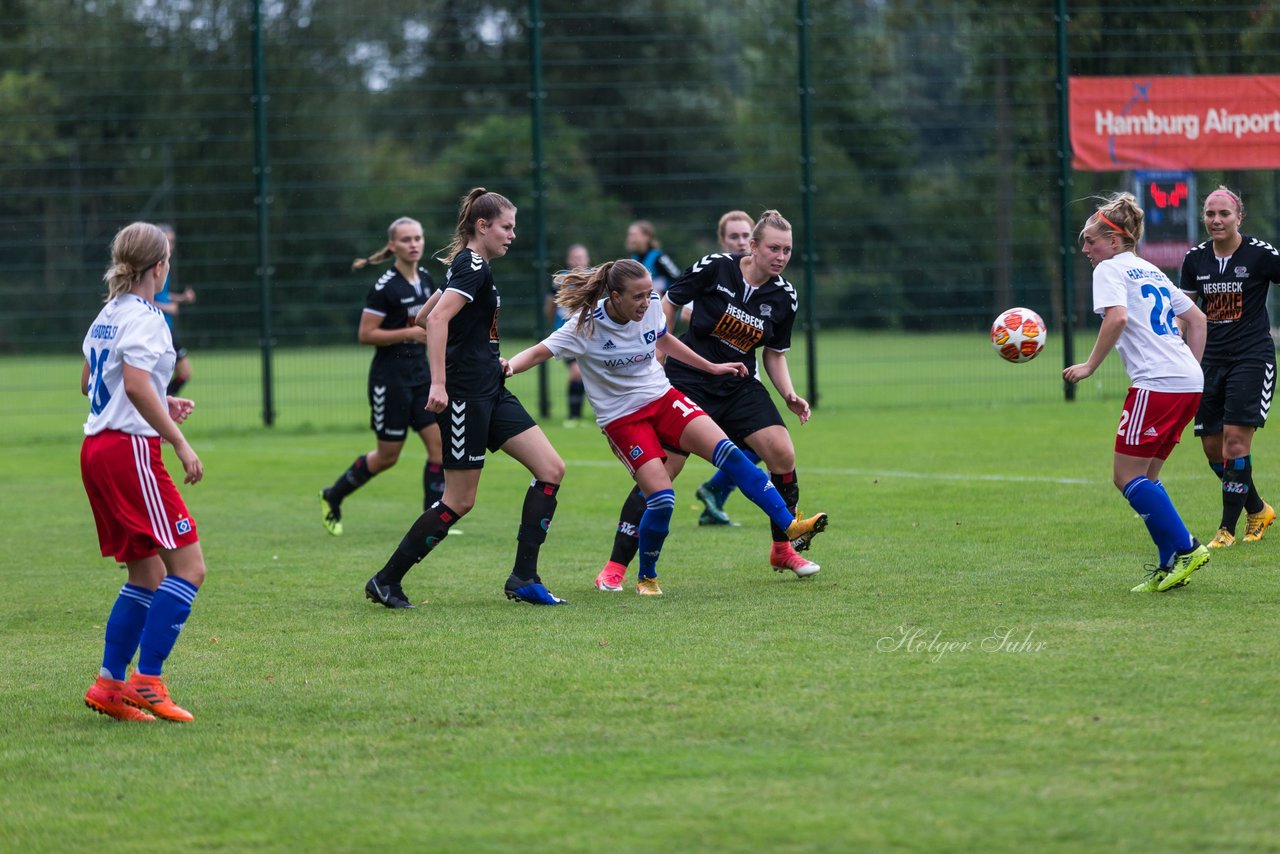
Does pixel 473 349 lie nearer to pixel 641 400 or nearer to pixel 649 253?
pixel 641 400

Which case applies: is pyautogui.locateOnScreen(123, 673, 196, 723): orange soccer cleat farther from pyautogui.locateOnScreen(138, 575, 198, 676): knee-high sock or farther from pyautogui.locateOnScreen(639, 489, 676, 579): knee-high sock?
pyautogui.locateOnScreen(639, 489, 676, 579): knee-high sock

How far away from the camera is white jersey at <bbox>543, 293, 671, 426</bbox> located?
24.3ft

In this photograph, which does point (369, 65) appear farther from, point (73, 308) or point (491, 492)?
point (491, 492)

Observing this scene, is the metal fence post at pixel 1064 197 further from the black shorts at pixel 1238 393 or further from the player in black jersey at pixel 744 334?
the player in black jersey at pixel 744 334

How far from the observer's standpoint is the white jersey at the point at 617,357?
7418mm

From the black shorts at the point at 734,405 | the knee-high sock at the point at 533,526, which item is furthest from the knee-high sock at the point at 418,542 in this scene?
the black shorts at the point at 734,405

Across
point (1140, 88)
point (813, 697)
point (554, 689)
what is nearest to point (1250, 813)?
point (813, 697)

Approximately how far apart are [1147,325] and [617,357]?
247cm

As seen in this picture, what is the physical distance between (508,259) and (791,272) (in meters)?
3.68

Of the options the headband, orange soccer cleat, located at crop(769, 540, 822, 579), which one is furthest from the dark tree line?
the headband

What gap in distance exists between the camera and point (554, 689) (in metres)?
5.38

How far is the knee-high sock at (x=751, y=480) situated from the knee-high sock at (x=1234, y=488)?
7.88 ft

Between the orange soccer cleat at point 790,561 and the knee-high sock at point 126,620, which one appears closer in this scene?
the knee-high sock at point 126,620

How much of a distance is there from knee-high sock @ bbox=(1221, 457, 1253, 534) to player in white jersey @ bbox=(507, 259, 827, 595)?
7.59ft
